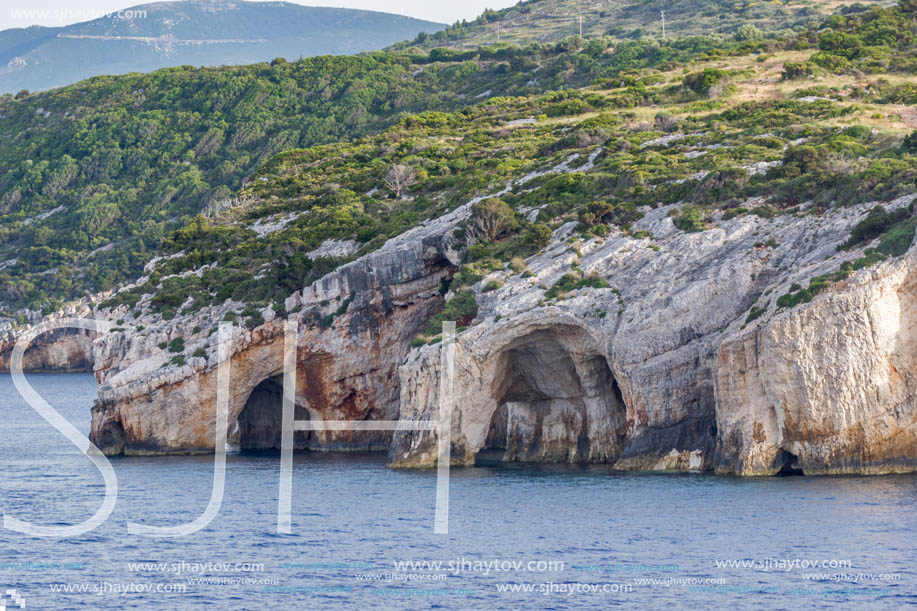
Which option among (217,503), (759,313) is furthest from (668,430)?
(217,503)

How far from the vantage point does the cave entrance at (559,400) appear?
50844 millimetres

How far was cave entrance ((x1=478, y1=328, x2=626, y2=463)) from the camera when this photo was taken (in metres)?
50.8

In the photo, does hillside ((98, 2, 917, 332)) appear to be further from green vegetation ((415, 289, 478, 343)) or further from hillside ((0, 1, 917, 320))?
green vegetation ((415, 289, 478, 343))

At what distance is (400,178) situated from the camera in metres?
78.7

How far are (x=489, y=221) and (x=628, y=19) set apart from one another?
412 ft

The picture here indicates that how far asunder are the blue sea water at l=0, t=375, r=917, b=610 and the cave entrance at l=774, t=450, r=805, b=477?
137cm

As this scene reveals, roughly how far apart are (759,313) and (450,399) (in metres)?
12.5

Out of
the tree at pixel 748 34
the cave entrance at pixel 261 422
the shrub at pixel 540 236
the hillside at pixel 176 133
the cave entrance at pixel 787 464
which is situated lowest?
the cave entrance at pixel 787 464

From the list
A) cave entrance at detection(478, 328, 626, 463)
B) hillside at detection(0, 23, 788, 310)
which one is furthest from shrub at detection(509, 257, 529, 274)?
hillside at detection(0, 23, 788, 310)

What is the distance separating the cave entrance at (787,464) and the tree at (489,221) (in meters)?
A: 19.9

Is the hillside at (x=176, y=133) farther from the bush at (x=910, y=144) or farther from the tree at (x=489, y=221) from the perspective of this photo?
the bush at (x=910, y=144)

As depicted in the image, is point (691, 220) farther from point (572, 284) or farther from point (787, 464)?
point (787, 464)

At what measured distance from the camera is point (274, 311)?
2352 inches

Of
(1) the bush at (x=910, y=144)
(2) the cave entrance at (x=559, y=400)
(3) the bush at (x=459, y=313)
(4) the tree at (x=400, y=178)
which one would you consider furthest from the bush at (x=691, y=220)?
(4) the tree at (x=400, y=178)
